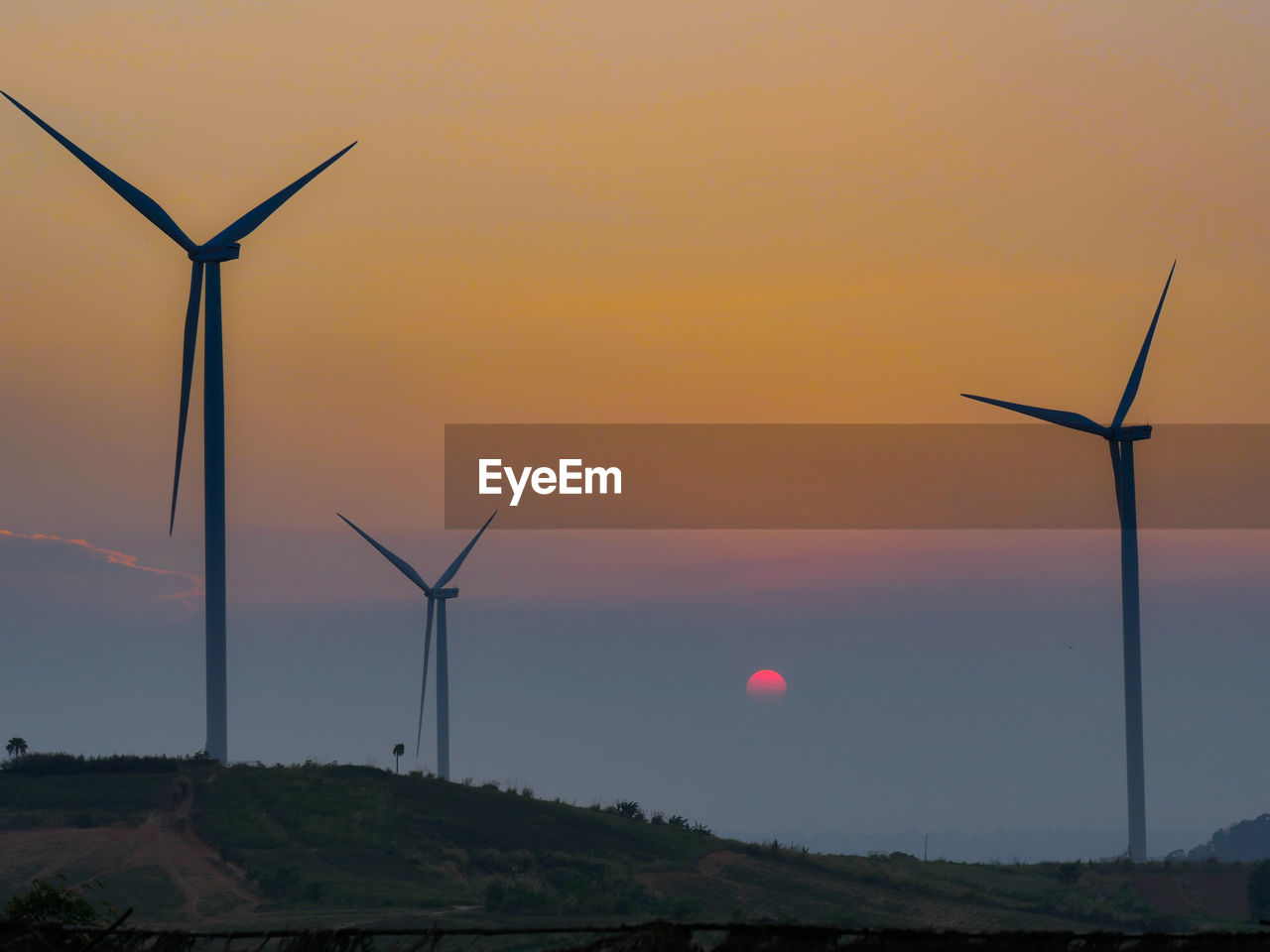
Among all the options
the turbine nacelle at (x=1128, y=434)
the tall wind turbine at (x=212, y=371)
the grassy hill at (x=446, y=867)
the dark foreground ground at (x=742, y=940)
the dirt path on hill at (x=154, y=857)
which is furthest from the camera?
the turbine nacelle at (x=1128, y=434)

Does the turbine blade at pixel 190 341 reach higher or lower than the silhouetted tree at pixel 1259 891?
higher

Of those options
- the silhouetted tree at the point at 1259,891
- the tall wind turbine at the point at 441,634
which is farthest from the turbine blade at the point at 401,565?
the silhouetted tree at the point at 1259,891

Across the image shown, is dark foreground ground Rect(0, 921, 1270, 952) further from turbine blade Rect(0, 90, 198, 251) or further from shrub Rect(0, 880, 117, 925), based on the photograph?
turbine blade Rect(0, 90, 198, 251)

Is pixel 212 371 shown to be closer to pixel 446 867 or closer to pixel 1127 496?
pixel 446 867

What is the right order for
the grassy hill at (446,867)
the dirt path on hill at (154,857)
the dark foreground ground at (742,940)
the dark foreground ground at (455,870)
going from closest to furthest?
the dark foreground ground at (742,940), the dark foreground ground at (455,870), the dirt path on hill at (154,857), the grassy hill at (446,867)

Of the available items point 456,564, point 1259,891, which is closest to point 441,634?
point 456,564

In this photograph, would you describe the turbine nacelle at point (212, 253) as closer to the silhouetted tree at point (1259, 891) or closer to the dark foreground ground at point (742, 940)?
the dark foreground ground at point (742, 940)
